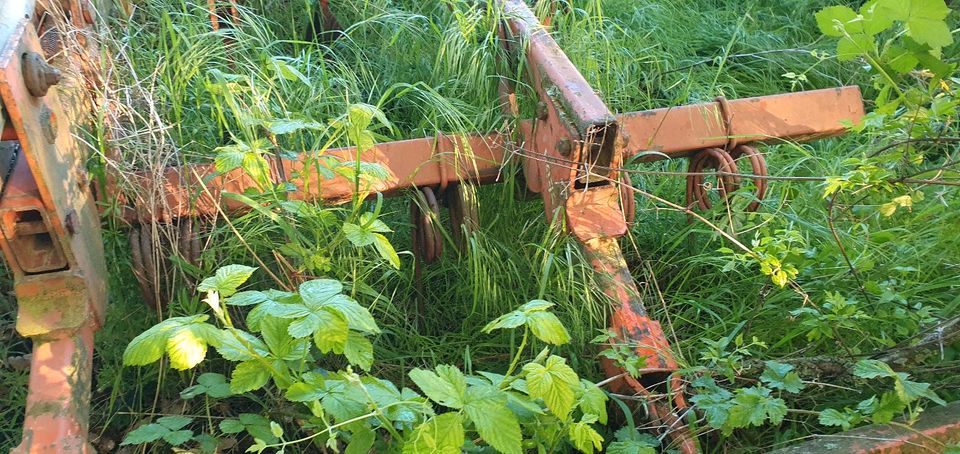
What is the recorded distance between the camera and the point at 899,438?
1792mm

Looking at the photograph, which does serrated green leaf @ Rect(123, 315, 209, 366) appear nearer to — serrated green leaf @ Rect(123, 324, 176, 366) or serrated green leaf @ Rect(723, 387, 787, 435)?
serrated green leaf @ Rect(123, 324, 176, 366)

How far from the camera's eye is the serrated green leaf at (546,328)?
1768 millimetres

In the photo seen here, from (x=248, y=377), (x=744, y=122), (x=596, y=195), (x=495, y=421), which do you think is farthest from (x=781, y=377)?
(x=248, y=377)

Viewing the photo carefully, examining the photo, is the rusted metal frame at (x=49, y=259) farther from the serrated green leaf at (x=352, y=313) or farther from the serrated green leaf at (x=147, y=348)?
the serrated green leaf at (x=352, y=313)

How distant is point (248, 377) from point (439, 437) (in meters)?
0.45

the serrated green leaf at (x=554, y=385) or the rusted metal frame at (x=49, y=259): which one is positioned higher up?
the rusted metal frame at (x=49, y=259)

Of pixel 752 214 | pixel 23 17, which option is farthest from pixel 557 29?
pixel 23 17

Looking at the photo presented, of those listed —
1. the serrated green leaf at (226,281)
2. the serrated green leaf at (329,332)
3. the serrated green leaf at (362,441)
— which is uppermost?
the serrated green leaf at (226,281)

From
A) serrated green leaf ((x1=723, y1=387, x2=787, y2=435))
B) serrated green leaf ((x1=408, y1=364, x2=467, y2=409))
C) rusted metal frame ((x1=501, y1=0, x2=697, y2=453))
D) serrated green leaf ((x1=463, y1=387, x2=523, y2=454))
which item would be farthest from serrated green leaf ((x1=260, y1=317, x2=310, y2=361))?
serrated green leaf ((x1=723, y1=387, x2=787, y2=435))

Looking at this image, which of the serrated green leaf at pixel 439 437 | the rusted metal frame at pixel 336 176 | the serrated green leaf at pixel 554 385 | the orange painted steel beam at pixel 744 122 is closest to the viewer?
the serrated green leaf at pixel 439 437

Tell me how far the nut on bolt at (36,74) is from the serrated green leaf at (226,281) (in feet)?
1.93

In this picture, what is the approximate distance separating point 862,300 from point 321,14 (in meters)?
2.54

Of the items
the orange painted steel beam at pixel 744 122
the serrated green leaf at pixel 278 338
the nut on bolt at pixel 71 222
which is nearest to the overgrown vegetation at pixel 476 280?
the serrated green leaf at pixel 278 338

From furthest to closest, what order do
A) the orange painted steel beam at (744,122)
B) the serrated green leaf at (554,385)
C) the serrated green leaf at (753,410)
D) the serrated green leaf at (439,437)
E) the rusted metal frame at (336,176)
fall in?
the orange painted steel beam at (744,122) < the rusted metal frame at (336,176) < the serrated green leaf at (753,410) < the serrated green leaf at (554,385) < the serrated green leaf at (439,437)
